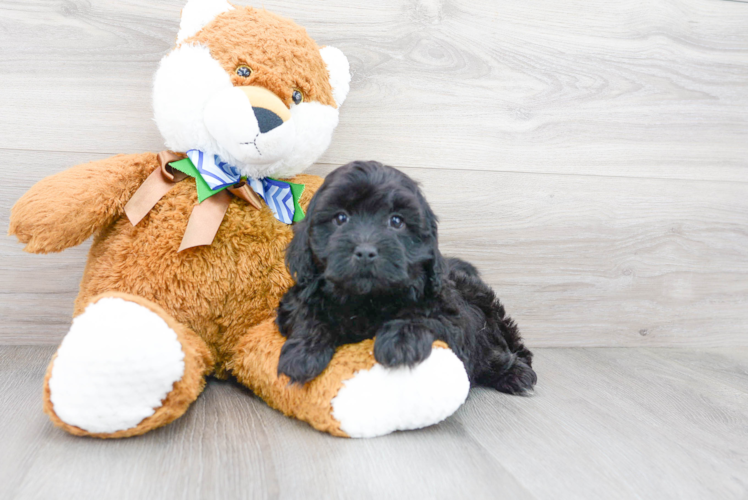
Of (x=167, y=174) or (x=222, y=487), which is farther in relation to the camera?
(x=167, y=174)

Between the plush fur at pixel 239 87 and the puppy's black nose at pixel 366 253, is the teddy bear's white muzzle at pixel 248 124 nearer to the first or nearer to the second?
the plush fur at pixel 239 87

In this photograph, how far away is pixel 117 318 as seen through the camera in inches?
39.6

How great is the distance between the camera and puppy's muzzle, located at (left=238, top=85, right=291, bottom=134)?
46.7 inches

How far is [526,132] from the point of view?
1801 mm

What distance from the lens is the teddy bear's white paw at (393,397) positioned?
1065 mm

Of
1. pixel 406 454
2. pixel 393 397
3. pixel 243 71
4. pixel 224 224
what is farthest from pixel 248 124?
pixel 406 454

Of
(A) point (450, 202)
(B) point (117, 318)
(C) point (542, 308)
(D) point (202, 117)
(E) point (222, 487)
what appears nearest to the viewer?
(E) point (222, 487)

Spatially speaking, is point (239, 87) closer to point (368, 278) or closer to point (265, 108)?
point (265, 108)

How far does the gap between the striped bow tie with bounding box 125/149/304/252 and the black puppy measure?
0.23 meters

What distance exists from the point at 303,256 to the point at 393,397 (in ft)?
1.09

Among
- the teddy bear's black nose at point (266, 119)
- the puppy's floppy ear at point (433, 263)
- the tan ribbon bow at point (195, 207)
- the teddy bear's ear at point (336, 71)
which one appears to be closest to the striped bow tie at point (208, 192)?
the tan ribbon bow at point (195, 207)

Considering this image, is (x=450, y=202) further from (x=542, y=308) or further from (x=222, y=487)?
(x=222, y=487)

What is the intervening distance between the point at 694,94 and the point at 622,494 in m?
1.53

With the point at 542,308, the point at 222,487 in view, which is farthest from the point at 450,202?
the point at 222,487
